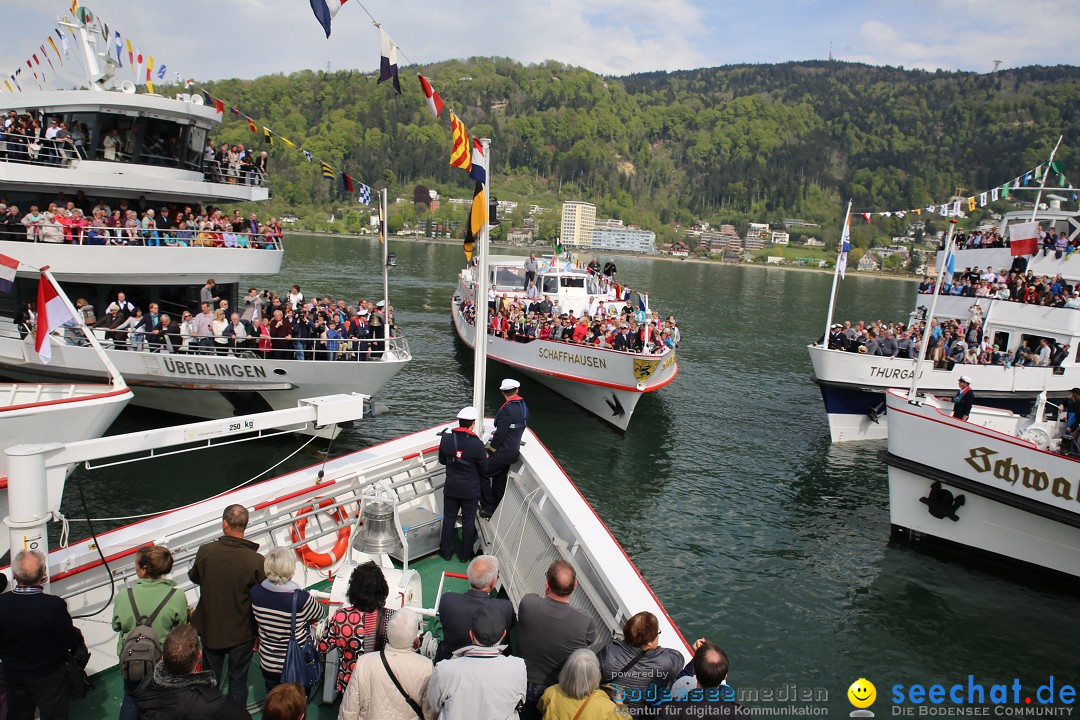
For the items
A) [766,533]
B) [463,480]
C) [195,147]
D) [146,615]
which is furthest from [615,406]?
[146,615]

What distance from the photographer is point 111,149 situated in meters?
15.0

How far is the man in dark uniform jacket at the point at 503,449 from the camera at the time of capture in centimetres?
681

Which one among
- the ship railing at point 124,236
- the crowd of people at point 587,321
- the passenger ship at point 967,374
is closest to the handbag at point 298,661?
the ship railing at point 124,236

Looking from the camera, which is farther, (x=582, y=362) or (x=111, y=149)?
(x=582, y=362)

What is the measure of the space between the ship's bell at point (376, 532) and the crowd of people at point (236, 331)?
27.5 ft

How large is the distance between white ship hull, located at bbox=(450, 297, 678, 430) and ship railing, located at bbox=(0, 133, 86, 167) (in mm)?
11702

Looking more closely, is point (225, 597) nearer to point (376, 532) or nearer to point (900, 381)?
point (376, 532)

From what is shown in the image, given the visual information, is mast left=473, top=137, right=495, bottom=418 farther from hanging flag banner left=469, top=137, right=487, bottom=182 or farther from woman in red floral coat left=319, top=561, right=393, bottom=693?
woman in red floral coat left=319, top=561, right=393, bottom=693

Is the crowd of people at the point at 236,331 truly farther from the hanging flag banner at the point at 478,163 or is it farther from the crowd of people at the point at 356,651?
the crowd of people at the point at 356,651

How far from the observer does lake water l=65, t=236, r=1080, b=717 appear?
29.6 ft

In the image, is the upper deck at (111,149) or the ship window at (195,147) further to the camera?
the ship window at (195,147)

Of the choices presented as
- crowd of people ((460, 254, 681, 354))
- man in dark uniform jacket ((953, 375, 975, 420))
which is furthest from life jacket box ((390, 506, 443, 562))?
crowd of people ((460, 254, 681, 354))

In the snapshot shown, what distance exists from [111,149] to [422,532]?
44.0 feet

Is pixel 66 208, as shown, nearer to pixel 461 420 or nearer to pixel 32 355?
pixel 32 355
